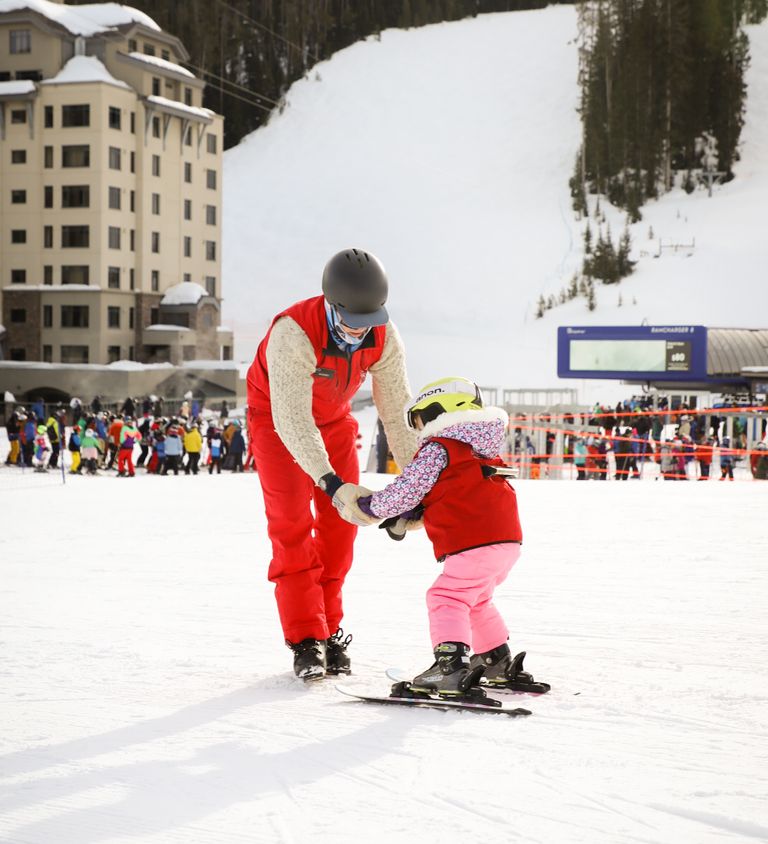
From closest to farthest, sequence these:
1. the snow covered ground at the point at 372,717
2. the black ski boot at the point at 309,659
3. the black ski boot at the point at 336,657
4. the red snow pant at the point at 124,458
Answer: the snow covered ground at the point at 372,717
the black ski boot at the point at 309,659
the black ski boot at the point at 336,657
the red snow pant at the point at 124,458

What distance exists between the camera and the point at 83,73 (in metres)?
42.2

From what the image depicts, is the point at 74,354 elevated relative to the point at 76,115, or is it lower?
lower

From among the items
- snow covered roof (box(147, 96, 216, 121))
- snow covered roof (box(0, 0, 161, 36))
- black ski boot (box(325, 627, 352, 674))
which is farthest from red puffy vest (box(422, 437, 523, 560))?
snow covered roof (box(0, 0, 161, 36))

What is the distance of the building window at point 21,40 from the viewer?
1695 inches

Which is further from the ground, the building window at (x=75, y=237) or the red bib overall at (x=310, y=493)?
the building window at (x=75, y=237)

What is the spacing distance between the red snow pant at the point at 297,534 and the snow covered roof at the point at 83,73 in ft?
135

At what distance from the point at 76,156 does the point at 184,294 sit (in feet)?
22.6

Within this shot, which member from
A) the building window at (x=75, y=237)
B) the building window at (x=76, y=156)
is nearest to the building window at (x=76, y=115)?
the building window at (x=76, y=156)

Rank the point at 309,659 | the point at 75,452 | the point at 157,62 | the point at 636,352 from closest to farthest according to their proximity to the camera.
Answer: the point at 309,659 → the point at 75,452 → the point at 636,352 → the point at 157,62

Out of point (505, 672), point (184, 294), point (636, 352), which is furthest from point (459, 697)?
point (184, 294)

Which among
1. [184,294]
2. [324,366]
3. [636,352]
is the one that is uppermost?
[184,294]

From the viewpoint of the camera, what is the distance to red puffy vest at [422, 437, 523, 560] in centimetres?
362

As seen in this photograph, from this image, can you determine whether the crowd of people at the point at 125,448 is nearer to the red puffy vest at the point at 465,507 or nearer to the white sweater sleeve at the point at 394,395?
the white sweater sleeve at the point at 394,395

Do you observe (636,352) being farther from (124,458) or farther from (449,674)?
(449,674)
